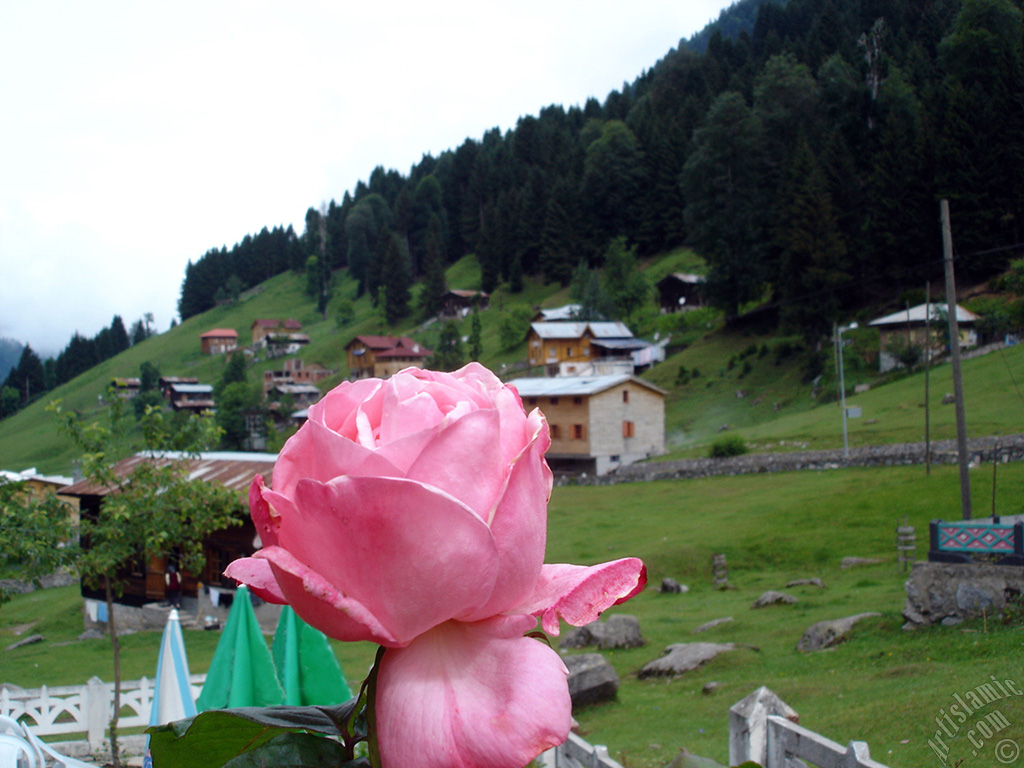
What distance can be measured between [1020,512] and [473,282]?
3061 inches

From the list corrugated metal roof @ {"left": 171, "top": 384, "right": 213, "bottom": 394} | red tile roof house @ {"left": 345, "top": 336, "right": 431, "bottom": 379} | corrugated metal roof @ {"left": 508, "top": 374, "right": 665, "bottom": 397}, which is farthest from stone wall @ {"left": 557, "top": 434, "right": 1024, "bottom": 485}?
corrugated metal roof @ {"left": 171, "top": 384, "right": 213, "bottom": 394}

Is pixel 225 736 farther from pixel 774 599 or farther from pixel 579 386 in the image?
pixel 579 386

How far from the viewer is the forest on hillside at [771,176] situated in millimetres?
40500

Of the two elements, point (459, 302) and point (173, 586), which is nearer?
point (173, 586)

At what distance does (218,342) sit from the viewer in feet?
301

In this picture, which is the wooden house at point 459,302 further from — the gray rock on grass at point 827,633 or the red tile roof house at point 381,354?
the gray rock on grass at point 827,633

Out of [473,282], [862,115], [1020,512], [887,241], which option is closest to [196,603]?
[1020,512]

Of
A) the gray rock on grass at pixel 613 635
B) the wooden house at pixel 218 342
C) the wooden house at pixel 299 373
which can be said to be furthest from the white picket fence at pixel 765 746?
the wooden house at pixel 218 342

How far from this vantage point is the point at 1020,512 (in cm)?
1500

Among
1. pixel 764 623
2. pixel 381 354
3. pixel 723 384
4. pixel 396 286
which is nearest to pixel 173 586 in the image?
pixel 764 623

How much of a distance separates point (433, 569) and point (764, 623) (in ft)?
47.9

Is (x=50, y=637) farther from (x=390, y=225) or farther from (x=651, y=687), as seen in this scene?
(x=390, y=225)

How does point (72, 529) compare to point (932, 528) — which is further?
point (932, 528)

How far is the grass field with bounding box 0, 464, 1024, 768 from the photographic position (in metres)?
8.31
